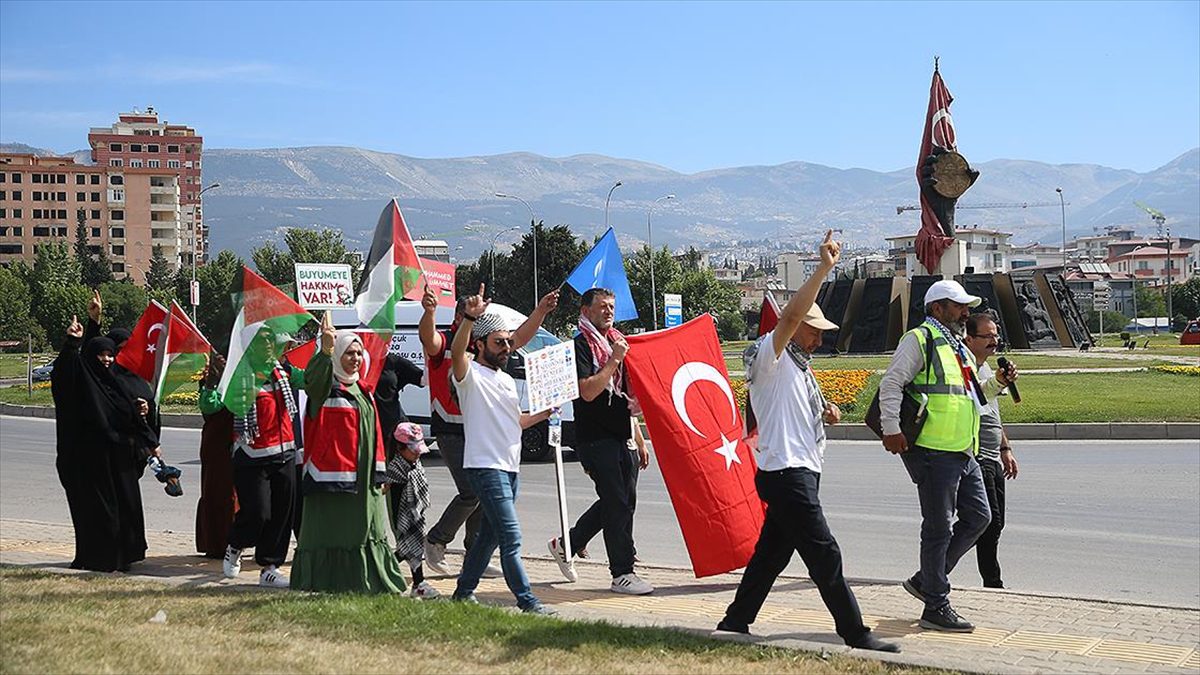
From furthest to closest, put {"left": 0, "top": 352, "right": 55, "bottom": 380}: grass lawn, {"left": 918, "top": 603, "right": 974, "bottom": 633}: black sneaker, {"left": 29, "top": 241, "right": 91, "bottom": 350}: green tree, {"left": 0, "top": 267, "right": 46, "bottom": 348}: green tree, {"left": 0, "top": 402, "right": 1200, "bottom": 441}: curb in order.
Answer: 1. {"left": 0, "top": 267, "right": 46, "bottom": 348}: green tree
2. {"left": 29, "top": 241, "right": 91, "bottom": 350}: green tree
3. {"left": 0, "top": 352, "right": 55, "bottom": 380}: grass lawn
4. {"left": 0, "top": 402, "right": 1200, "bottom": 441}: curb
5. {"left": 918, "top": 603, "right": 974, "bottom": 633}: black sneaker

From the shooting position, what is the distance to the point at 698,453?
8406mm

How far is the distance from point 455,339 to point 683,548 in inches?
165

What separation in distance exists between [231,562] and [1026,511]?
7165 mm

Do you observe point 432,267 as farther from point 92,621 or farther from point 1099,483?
point 1099,483

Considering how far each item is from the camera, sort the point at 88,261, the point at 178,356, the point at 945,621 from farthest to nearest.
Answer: the point at 88,261 < the point at 178,356 < the point at 945,621

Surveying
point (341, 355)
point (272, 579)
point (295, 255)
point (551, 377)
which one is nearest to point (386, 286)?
point (341, 355)

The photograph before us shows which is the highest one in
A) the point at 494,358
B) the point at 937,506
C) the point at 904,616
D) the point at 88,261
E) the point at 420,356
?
the point at 88,261

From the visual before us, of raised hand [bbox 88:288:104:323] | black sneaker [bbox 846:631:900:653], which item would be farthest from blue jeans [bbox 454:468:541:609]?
raised hand [bbox 88:288:104:323]

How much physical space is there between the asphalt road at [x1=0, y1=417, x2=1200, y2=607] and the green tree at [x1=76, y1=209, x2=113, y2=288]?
10115 centimetres

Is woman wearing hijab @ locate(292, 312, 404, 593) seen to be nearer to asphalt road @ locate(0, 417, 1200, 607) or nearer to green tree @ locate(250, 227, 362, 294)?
asphalt road @ locate(0, 417, 1200, 607)

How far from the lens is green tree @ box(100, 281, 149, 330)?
80125 mm

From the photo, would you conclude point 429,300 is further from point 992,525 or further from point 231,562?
point 992,525

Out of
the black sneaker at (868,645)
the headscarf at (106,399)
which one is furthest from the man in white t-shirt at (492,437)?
the headscarf at (106,399)

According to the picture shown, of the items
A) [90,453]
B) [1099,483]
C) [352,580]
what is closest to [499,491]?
[352,580]
